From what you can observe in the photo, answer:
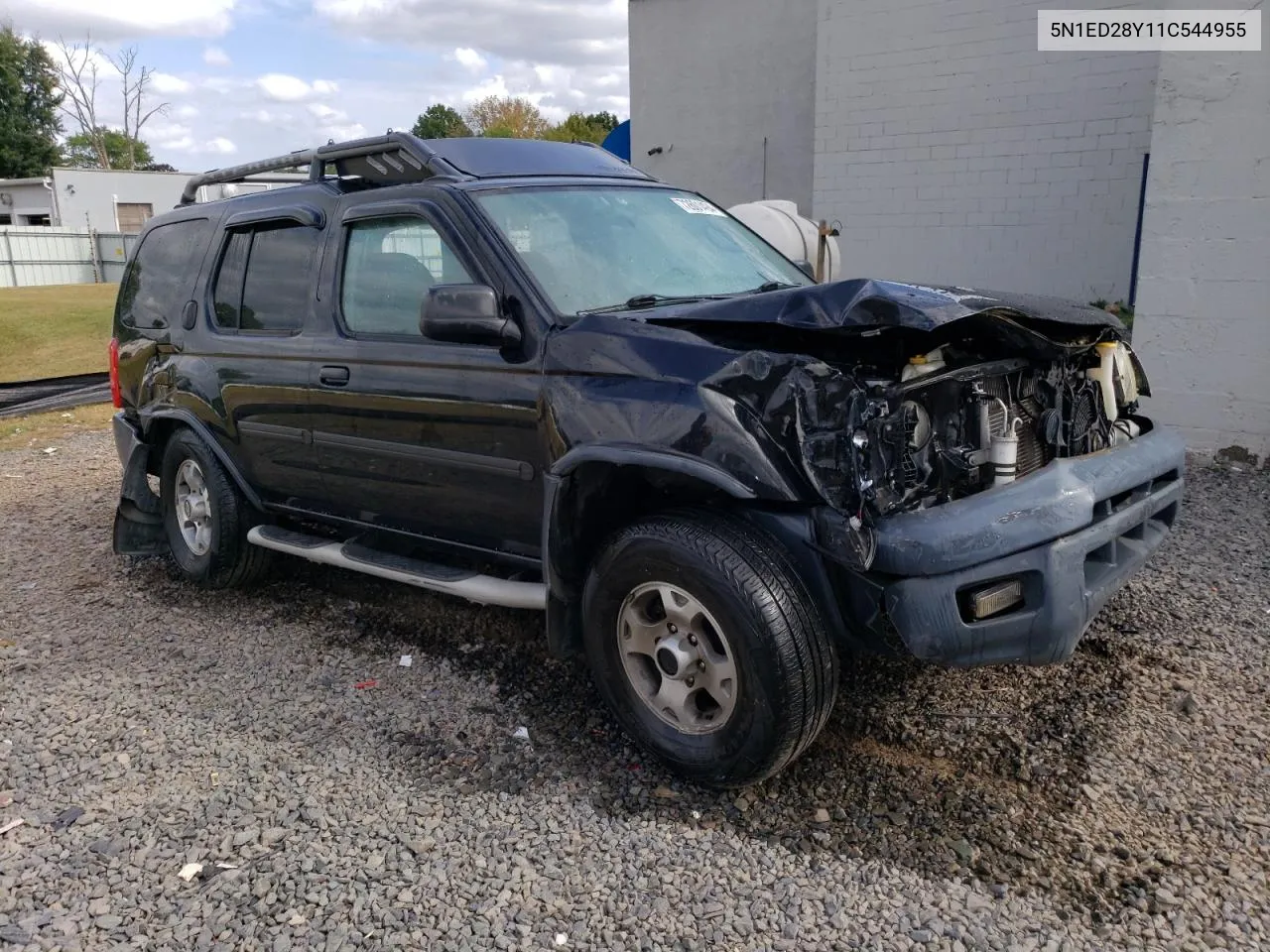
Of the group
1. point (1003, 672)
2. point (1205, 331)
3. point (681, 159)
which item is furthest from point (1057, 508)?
point (681, 159)

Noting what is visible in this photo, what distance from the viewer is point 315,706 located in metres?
4.07

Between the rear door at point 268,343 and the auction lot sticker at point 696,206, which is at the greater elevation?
the auction lot sticker at point 696,206

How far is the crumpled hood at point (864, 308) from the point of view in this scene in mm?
2939

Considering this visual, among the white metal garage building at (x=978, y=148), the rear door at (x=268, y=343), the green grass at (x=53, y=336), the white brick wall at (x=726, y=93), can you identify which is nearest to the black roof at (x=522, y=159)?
the rear door at (x=268, y=343)

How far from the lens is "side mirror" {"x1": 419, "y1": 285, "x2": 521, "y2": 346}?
11.4 ft

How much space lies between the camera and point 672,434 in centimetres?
313

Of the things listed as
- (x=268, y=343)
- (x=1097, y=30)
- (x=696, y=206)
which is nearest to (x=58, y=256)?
(x=1097, y=30)

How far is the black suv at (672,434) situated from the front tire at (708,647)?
1 cm

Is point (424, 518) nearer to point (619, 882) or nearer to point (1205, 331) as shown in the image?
point (619, 882)

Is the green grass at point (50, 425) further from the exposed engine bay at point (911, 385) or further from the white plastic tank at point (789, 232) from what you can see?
the exposed engine bay at point (911, 385)

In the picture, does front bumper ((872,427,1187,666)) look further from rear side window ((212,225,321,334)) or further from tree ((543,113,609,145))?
tree ((543,113,609,145))

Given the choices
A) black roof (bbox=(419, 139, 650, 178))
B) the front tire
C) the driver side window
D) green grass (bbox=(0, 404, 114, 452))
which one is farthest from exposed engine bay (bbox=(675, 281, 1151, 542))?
green grass (bbox=(0, 404, 114, 452))

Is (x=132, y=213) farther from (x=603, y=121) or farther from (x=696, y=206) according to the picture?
(x=696, y=206)

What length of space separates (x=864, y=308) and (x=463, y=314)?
4.50ft
